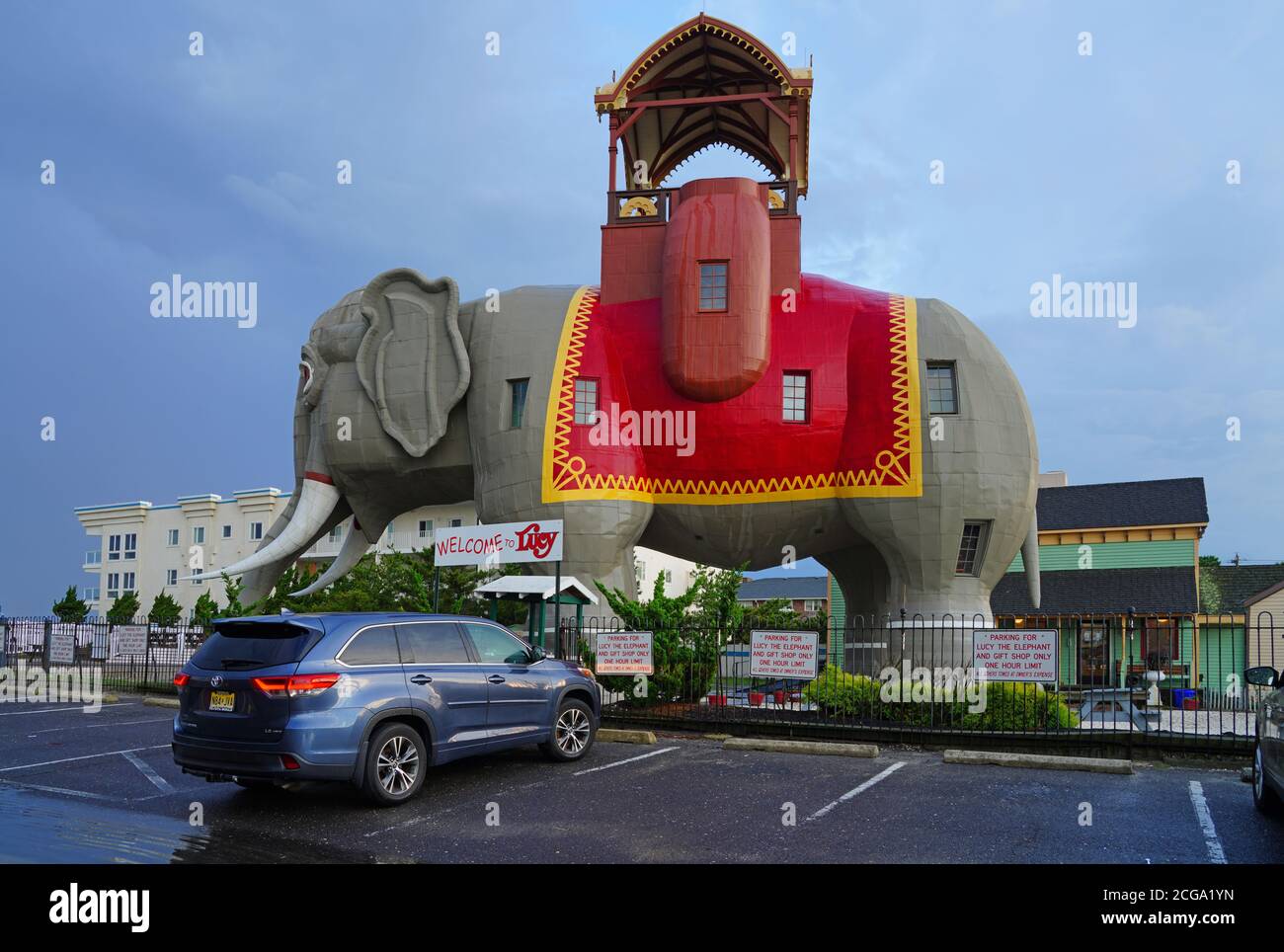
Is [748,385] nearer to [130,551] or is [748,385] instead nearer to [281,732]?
[281,732]

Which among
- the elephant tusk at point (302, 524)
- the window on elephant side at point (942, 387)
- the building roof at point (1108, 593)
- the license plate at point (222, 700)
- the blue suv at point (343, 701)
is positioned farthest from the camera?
the building roof at point (1108, 593)

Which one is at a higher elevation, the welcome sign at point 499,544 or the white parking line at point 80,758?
the welcome sign at point 499,544

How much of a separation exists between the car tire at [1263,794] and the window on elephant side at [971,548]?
815 cm

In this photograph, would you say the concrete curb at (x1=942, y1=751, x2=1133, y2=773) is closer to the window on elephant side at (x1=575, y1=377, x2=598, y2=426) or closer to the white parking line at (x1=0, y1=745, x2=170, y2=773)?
the window on elephant side at (x1=575, y1=377, x2=598, y2=426)

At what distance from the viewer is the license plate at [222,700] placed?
8594 millimetres

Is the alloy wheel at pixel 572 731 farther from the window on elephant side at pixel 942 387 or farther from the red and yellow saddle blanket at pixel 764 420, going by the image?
the window on elephant side at pixel 942 387

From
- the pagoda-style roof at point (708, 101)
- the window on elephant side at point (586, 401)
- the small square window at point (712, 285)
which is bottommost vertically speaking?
the window on elephant side at point (586, 401)

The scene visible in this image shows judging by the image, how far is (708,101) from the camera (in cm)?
1956

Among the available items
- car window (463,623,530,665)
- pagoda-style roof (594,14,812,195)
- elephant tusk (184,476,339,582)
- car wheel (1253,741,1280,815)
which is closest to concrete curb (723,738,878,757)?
car window (463,623,530,665)

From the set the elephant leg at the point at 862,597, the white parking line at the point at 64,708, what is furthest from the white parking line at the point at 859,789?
the white parking line at the point at 64,708

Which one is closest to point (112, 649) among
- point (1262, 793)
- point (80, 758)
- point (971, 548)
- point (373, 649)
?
point (80, 758)

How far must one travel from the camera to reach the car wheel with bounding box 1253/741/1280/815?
8.69 m

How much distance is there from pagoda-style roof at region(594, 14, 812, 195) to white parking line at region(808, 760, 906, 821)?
1173cm

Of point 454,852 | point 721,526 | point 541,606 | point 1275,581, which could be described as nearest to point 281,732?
point 454,852
